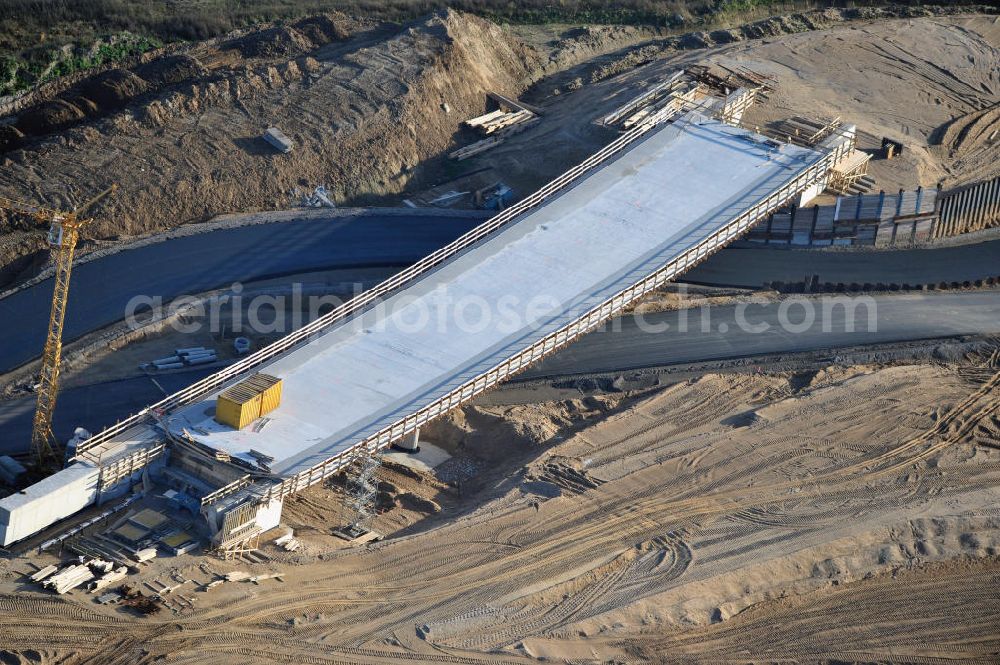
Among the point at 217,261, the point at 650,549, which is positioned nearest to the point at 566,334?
the point at 650,549

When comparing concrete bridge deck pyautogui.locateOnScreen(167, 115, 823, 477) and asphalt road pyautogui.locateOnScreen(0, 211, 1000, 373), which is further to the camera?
asphalt road pyautogui.locateOnScreen(0, 211, 1000, 373)

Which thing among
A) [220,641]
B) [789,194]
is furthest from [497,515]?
[789,194]

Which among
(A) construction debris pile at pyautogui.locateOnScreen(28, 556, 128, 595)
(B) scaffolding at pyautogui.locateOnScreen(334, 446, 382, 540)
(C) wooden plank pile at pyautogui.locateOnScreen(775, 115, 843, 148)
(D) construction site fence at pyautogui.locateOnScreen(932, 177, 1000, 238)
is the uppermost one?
(C) wooden plank pile at pyautogui.locateOnScreen(775, 115, 843, 148)

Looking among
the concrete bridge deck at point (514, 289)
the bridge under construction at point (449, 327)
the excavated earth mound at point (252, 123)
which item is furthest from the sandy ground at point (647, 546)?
the concrete bridge deck at point (514, 289)

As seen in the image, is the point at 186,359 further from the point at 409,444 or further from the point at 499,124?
the point at 499,124

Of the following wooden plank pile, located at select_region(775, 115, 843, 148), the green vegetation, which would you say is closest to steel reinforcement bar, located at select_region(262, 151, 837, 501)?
wooden plank pile, located at select_region(775, 115, 843, 148)

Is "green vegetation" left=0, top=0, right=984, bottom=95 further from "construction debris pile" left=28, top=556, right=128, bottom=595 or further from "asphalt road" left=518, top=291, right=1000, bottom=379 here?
"construction debris pile" left=28, top=556, right=128, bottom=595
